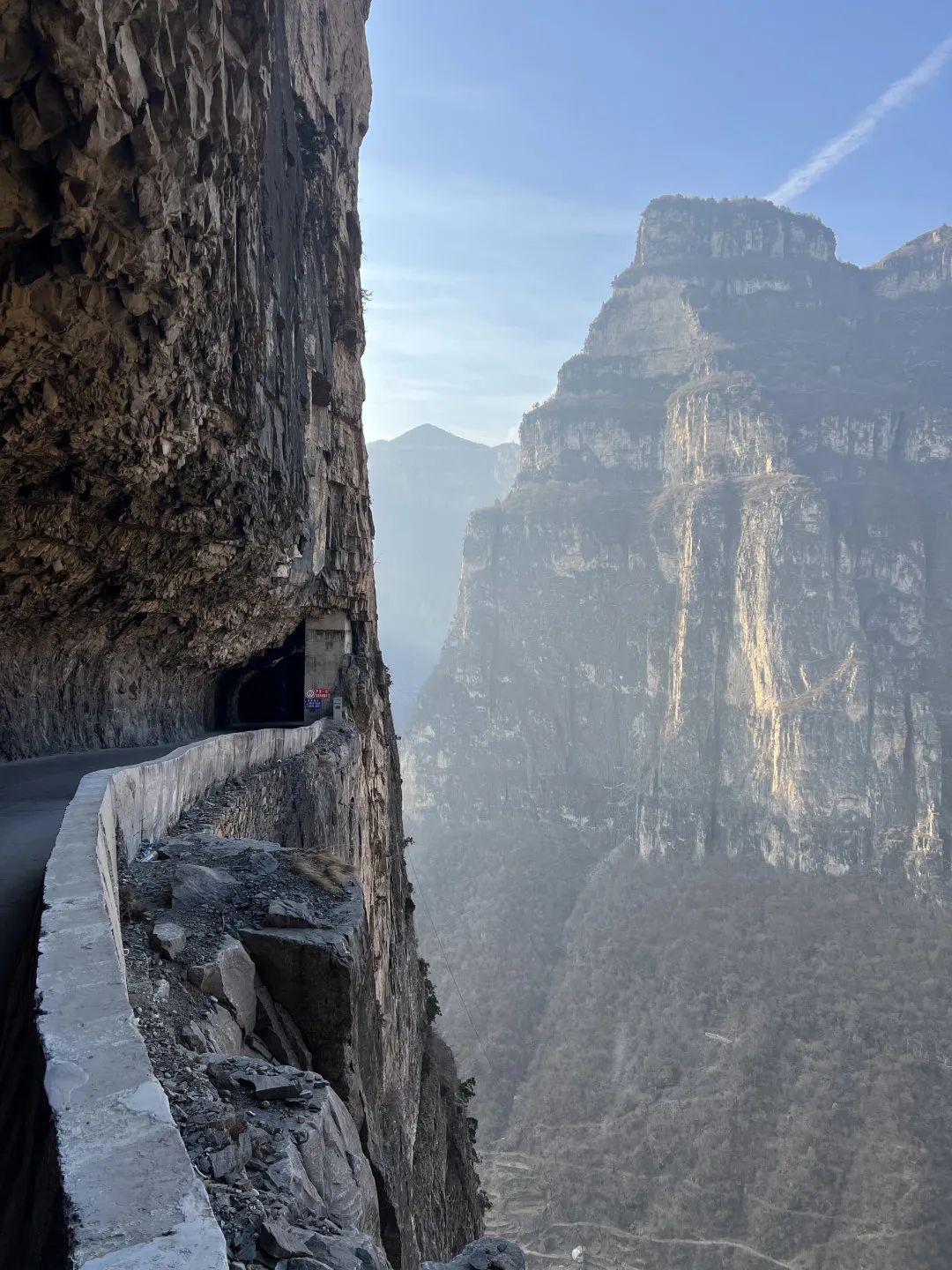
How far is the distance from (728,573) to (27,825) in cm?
13171

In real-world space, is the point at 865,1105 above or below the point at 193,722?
below

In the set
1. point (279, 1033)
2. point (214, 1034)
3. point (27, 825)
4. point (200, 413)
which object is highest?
point (200, 413)

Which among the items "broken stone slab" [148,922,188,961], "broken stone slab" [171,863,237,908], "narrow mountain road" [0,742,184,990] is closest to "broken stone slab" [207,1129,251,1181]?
"narrow mountain road" [0,742,184,990]

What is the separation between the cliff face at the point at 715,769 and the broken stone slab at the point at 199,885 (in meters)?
55.2

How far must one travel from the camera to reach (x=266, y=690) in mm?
30328

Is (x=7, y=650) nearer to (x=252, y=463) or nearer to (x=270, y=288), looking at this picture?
(x=252, y=463)

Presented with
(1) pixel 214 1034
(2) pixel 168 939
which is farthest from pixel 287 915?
(1) pixel 214 1034

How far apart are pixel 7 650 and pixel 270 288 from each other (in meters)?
6.33

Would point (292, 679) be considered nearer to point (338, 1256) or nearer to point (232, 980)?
point (232, 980)

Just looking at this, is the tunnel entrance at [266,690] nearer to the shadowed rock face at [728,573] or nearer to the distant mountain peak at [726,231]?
the shadowed rock face at [728,573]

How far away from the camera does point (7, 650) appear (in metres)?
12.6

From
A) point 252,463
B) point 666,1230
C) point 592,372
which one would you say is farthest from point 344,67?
point 592,372

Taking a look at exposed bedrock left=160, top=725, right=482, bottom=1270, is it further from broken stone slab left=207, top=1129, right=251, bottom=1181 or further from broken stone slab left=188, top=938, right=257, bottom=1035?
broken stone slab left=207, top=1129, right=251, bottom=1181

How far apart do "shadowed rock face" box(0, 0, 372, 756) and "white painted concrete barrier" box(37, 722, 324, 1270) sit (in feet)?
14.8
